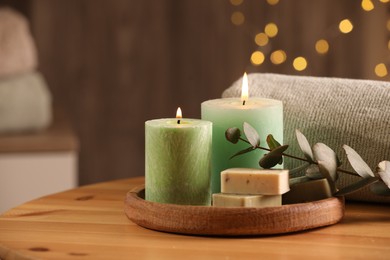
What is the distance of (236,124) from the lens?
A: 36.2 inches

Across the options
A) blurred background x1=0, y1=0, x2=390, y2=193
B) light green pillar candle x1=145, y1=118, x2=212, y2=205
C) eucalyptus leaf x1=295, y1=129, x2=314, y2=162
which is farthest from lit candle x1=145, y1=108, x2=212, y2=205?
blurred background x1=0, y1=0, x2=390, y2=193

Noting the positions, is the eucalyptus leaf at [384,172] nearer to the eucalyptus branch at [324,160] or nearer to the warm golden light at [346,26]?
the eucalyptus branch at [324,160]

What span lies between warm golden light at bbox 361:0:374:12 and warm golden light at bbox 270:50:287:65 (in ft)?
0.90

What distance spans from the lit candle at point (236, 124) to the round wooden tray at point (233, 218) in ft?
0.34

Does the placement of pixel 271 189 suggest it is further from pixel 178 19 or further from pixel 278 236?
pixel 178 19

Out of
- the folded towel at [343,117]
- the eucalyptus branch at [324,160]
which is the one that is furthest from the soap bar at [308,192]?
the folded towel at [343,117]

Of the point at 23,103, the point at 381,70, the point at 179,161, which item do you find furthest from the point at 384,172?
the point at 381,70

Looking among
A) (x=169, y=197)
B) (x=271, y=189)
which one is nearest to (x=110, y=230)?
(x=169, y=197)

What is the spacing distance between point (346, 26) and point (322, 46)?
9cm

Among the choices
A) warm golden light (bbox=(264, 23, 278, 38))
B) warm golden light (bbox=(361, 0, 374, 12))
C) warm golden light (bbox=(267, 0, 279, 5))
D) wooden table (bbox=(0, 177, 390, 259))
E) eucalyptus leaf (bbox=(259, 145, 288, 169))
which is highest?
warm golden light (bbox=(267, 0, 279, 5))

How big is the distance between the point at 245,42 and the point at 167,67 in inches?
9.8

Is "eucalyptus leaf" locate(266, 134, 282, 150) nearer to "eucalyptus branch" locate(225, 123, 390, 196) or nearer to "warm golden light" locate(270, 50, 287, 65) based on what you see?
"eucalyptus branch" locate(225, 123, 390, 196)

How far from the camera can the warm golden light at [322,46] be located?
243 cm

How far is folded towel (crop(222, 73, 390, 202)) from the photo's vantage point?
0.99m
